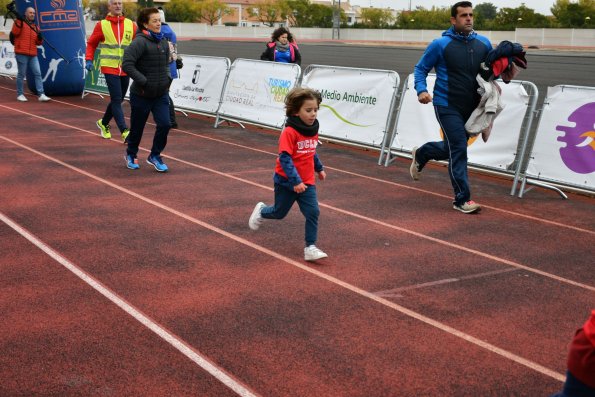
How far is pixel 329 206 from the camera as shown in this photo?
352 inches

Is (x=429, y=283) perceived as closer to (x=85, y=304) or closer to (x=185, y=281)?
(x=185, y=281)

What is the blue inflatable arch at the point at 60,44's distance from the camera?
19234mm

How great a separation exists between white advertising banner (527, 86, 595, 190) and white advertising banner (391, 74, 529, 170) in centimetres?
34

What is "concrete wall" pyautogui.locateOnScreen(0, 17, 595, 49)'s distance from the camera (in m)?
60.8

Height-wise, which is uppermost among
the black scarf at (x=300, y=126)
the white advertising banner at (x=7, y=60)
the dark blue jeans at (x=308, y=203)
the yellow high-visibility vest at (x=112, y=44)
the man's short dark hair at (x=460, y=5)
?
the man's short dark hair at (x=460, y=5)

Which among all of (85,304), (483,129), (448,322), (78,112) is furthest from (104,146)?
(448,322)

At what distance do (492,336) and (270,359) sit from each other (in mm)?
1507

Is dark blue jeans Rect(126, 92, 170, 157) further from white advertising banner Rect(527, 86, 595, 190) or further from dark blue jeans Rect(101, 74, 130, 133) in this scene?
white advertising banner Rect(527, 86, 595, 190)

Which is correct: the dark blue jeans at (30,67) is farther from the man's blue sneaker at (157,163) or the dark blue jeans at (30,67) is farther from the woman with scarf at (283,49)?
the man's blue sneaker at (157,163)

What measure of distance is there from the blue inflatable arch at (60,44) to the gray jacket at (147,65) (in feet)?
33.8

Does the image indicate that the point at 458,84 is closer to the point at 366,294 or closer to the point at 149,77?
the point at 366,294

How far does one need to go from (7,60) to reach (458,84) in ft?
68.4

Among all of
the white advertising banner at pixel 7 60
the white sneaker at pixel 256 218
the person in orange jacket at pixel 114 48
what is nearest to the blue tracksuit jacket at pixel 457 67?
the white sneaker at pixel 256 218

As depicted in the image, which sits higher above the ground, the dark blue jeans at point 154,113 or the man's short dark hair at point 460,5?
the man's short dark hair at point 460,5
